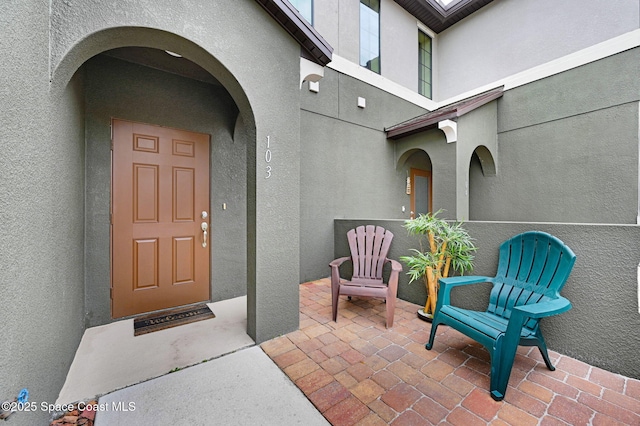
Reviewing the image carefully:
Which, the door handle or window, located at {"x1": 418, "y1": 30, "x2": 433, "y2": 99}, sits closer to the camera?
the door handle

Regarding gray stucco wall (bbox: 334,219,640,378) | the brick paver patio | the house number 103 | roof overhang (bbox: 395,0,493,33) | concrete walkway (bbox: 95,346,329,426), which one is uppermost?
roof overhang (bbox: 395,0,493,33)

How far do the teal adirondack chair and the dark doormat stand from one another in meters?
2.55

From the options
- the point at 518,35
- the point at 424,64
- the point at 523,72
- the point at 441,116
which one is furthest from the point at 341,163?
the point at 518,35

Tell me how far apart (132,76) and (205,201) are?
160cm

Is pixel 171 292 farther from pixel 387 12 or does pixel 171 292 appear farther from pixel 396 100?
pixel 387 12

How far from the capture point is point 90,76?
2.66m

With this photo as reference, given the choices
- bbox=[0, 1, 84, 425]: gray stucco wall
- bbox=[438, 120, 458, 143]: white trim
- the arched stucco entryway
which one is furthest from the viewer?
bbox=[438, 120, 458, 143]: white trim

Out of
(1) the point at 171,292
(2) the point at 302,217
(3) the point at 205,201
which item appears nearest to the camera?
(1) the point at 171,292

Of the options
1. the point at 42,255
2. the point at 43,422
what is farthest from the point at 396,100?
the point at 43,422

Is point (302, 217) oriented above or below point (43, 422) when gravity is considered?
above

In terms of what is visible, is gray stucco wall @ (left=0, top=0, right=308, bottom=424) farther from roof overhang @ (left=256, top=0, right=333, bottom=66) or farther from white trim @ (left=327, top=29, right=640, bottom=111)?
white trim @ (left=327, top=29, right=640, bottom=111)

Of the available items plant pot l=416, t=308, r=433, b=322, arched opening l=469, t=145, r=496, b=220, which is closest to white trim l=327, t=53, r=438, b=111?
arched opening l=469, t=145, r=496, b=220

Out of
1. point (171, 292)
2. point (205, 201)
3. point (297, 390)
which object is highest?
point (205, 201)

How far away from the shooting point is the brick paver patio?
1.61 m
